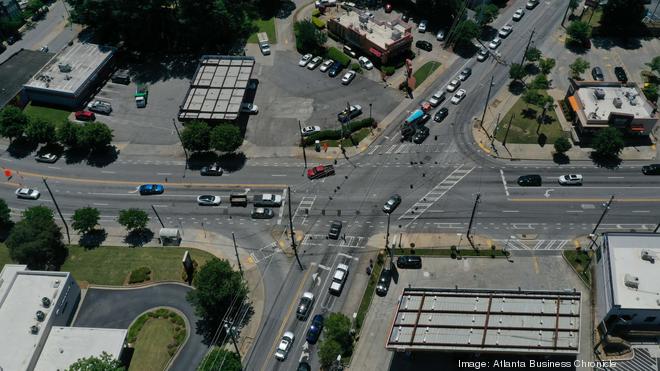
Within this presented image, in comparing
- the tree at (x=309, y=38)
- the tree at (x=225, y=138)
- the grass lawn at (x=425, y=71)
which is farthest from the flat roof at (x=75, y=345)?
the grass lawn at (x=425, y=71)

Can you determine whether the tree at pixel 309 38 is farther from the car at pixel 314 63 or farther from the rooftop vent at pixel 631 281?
the rooftop vent at pixel 631 281

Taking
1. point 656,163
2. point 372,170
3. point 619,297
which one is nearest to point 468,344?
point 619,297

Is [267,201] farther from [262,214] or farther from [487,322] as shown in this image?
[487,322]

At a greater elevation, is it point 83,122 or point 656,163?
point 656,163

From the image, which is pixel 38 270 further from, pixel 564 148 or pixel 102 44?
pixel 564 148

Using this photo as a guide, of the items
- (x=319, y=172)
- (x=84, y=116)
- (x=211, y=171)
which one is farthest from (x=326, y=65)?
(x=84, y=116)

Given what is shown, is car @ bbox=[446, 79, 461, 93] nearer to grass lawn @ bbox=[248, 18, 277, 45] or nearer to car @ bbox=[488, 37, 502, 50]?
car @ bbox=[488, 37, 502, 50]

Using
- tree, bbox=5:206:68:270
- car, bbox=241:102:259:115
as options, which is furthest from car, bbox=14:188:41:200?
car, bbox=241:102:259:115
